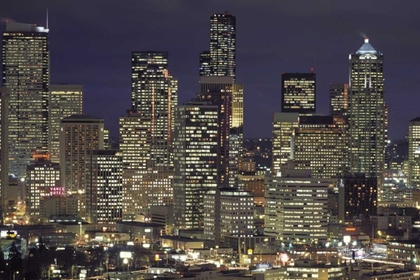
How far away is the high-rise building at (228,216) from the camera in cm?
10475

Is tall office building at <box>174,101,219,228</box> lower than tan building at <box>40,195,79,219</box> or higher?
higher

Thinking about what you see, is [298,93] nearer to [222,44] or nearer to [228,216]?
[222,44]

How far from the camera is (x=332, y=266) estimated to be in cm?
8119

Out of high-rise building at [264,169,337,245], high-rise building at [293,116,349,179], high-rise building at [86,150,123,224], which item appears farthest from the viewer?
high-rise building at [293,116,349,179]

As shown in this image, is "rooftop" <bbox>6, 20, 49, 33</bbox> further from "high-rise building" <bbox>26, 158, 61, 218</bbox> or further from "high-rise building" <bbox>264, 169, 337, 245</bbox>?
"high-rise building" <bbox>264, 169, 337, 245</bbox>

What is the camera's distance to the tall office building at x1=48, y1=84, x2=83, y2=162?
161750 mm

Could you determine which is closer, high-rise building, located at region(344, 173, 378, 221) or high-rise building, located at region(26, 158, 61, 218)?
high-rise building, located at region(344, 173, 378, 221)

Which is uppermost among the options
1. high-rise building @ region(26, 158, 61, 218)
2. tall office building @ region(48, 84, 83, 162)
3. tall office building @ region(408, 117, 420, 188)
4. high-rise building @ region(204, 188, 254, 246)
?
tall office building @ region(48, 84, 83, 162)

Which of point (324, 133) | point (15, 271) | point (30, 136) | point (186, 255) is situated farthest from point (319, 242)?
point (30, 136)

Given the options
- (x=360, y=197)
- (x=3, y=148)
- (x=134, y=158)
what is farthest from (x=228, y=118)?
(x=3, y=148)

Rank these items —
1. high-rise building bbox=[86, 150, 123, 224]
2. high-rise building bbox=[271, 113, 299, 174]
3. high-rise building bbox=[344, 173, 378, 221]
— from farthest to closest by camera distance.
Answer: high-rise building bbox=[271, 113, 299, 174]
high-rise building bbox=[86, 150, 123, 224]
high-rise building bbox=[344, 173, 378, 221]

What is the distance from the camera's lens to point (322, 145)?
14150 cm

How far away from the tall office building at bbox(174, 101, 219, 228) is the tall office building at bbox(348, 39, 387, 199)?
27.3m

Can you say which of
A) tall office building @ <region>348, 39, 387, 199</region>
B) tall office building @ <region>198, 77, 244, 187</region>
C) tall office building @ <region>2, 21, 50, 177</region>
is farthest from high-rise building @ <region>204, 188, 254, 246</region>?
tall office building @ <region>2, 21, 50, 177</region>
